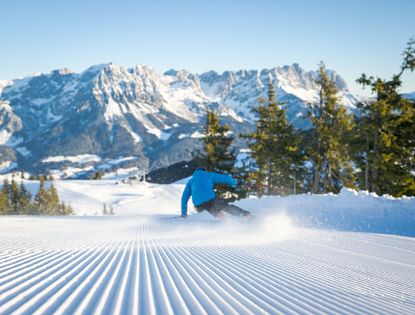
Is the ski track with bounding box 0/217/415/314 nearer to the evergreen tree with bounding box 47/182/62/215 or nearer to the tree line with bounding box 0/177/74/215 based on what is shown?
the tree line with bounding box 0/177/74/215

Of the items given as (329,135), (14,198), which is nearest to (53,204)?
(14,198)

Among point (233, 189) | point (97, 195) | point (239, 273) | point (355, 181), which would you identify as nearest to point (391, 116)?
point (355, 181)

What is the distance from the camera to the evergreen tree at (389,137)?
76.1 ft

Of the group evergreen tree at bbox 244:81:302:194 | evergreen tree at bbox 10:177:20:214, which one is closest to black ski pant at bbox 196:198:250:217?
evergreen tree at bbox 244:81:302:194

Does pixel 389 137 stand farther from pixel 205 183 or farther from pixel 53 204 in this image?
pixel 53 204

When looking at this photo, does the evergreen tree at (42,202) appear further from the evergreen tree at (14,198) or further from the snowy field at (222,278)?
the snowy field at (222,278)

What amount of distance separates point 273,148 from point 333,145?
693 cm

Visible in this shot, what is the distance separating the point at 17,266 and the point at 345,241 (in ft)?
20.7

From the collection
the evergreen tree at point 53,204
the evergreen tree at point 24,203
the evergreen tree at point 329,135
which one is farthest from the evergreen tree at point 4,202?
the evergreen tree at point 329,135

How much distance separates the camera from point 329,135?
27.7 metres

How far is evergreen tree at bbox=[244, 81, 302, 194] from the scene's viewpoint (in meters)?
33.0

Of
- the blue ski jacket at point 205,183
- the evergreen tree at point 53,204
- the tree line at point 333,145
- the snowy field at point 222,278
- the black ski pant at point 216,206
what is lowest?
the evergreen tree at point 53,204

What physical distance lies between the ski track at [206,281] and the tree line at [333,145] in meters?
10.4

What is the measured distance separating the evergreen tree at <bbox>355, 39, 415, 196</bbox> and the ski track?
753 inches
